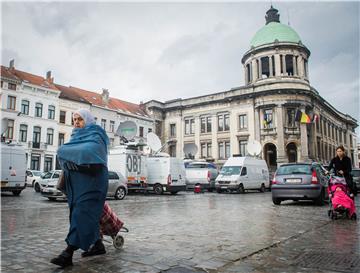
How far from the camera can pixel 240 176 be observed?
24297 millimetres

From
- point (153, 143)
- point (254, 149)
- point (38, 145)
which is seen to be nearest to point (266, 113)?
point (254, 149)

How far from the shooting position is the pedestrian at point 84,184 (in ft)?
12.7

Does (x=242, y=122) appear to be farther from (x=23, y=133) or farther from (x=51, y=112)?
(x=23, y=133)

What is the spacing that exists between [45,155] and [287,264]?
135 feet

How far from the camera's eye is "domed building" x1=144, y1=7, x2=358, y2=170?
43781mm

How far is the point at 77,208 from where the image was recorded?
12.8 feet

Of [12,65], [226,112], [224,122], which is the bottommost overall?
[224,122]

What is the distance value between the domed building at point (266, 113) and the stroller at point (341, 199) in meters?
30.8

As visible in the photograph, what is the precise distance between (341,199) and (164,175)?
14.0 meters

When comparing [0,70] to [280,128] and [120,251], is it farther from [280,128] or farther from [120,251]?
[120,251]

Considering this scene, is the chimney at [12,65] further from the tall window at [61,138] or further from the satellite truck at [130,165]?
the satellite truck at [130,165]

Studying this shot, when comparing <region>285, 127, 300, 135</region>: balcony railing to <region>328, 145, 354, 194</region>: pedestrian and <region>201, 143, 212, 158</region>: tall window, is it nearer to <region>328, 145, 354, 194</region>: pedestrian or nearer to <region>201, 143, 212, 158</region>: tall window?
<region>201, 143, 212, 158</region>: tall window

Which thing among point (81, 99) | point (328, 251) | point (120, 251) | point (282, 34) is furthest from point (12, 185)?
point (282, 34)

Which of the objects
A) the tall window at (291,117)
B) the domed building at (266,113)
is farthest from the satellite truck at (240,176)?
the tall window at (291,117)
